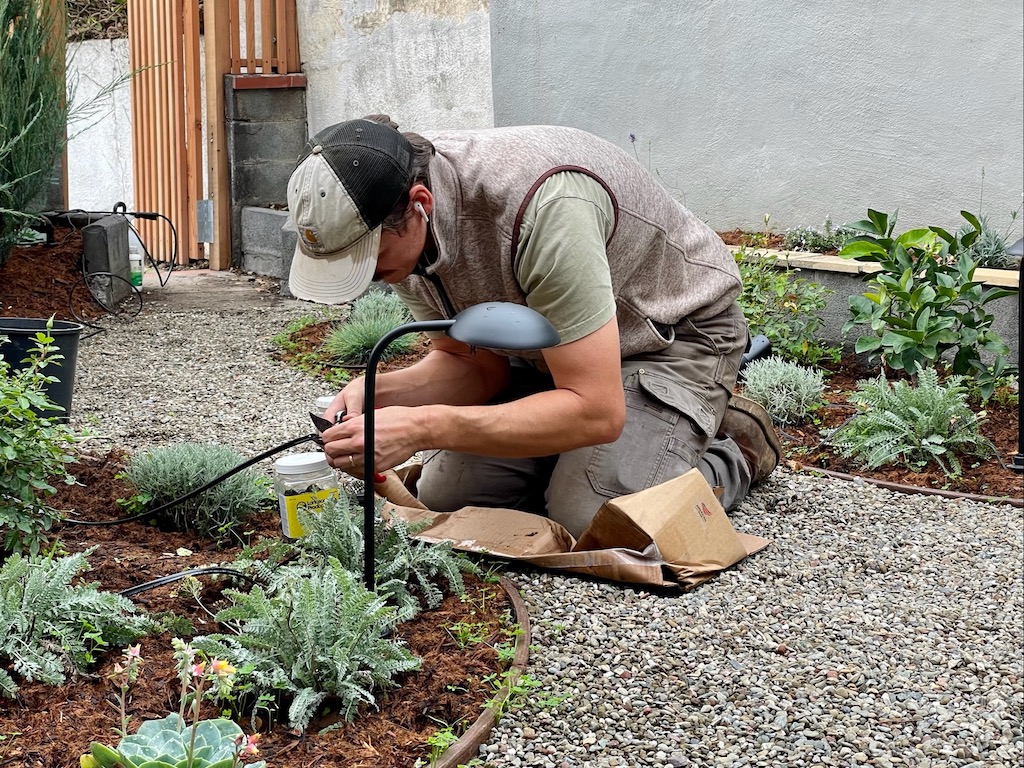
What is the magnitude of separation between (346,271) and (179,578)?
0.86m

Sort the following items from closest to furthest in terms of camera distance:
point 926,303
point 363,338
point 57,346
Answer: point 57,346, point 926,303, point 363,338

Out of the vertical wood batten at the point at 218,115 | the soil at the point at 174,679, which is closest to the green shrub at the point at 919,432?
the soil at the point at 174,679

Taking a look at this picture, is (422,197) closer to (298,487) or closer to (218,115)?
(298,487)

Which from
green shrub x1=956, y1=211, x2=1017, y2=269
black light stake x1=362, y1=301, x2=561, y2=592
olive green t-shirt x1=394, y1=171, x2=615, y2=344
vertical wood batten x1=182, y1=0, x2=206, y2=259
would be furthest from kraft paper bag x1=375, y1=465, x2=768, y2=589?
vertical wood batten x1=182, y1=0, x2=206, y2=259

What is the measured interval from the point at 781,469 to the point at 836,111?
2660 millimetres

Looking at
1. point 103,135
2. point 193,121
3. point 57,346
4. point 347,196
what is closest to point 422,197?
point 347,196

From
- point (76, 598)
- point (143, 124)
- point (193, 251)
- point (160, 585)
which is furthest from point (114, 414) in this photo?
point (143, 124)

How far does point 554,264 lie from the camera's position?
276cm

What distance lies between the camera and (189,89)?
9.09 m

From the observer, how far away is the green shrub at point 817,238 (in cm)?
609

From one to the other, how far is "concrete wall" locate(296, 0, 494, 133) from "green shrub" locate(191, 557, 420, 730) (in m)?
5.89

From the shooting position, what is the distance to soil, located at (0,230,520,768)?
2.12 m

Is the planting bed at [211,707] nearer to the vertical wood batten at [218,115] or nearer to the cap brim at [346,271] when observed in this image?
the cap brim at [346,271]

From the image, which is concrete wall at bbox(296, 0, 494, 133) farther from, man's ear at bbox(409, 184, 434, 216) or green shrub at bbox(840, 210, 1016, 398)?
man's ear at bbox(409, 184, 434, 216)
